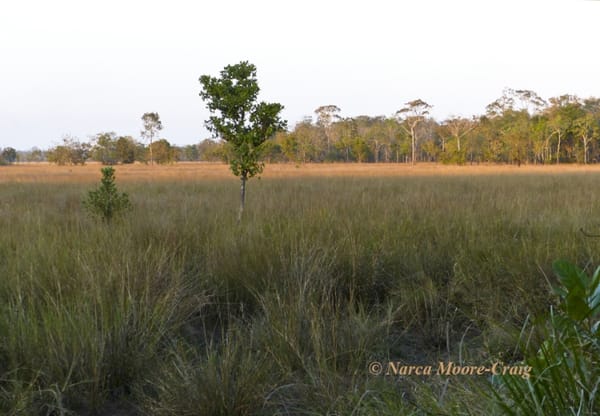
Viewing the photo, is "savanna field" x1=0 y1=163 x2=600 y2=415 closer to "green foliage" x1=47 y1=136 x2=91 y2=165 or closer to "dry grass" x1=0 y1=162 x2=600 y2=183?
"dry grass" x1=0 y1=162 x2=600 y2=183

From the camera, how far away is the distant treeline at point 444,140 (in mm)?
52688

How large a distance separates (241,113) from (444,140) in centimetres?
6287

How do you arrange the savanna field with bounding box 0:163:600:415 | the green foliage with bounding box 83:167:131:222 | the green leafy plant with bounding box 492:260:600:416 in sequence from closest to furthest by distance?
the green leafy plant with bounding box 492:260:600:416
the savanna field with bounding box 0:163:600:415
the green foliage with bounding box 83:167:131:222

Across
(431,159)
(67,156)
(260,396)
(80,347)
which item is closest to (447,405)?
(260,396)

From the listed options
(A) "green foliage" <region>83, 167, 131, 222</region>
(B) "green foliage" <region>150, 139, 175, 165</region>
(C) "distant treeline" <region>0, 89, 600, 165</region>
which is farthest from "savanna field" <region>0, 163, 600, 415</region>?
(B) "green foliage" <region>150, 139, 175, 165</region>

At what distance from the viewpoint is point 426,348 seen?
267cm

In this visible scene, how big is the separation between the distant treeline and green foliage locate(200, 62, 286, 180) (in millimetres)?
42172

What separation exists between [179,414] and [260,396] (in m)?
0.35

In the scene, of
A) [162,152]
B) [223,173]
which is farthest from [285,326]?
[162,152]

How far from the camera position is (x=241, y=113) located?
6.75 meters

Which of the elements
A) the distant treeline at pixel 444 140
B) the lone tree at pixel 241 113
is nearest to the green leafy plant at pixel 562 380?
the lone tree at pixel 241 113

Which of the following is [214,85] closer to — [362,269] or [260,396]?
[362,269]

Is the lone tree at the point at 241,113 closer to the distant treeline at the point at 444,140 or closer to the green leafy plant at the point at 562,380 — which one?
the green leafy plant at the point at 562,380

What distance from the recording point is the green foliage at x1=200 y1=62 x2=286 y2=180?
6.54 meters
